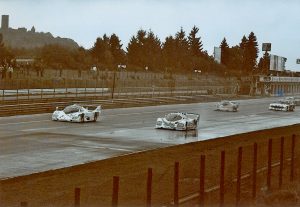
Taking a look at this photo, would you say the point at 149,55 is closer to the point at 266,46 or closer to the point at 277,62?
the point at 277,62

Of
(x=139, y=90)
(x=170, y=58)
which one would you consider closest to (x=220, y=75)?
(x=170, y=58)

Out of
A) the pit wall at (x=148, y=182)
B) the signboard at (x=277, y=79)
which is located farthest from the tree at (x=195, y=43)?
the pit wall at (x=148, y=182)

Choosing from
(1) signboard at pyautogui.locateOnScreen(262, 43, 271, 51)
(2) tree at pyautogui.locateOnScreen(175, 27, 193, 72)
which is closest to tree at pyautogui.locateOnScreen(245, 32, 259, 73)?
(2) tree at pyautogui.locateOnScreen(175, 27, 193, 72)

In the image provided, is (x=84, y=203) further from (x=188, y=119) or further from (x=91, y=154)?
(x=188, y=119)

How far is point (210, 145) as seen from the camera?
29000 mm

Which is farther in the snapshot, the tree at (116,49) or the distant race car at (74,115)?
the tree at (116,49)

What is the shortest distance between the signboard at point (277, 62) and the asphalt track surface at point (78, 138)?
8521 centimetres

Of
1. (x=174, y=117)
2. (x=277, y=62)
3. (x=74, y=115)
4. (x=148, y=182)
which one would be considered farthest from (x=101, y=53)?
(x=148, y=182)

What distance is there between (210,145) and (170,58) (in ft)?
435

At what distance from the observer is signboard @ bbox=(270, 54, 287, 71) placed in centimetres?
13438

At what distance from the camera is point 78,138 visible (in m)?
33.1

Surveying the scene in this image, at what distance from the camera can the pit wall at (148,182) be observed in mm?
13180

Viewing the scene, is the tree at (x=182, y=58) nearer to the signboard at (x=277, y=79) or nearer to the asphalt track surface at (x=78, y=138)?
the signboard at (x=277, y=79)

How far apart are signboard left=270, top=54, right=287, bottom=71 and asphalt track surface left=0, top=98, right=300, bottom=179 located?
3355 inches
